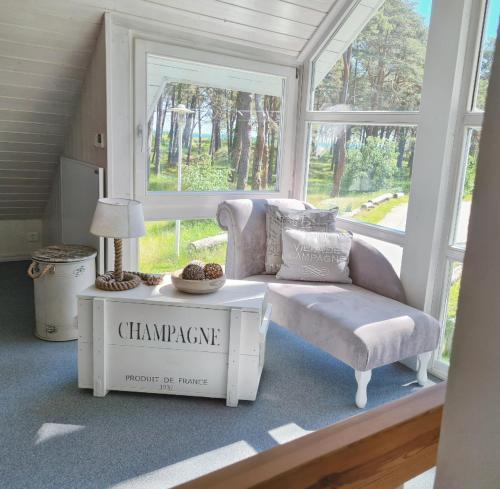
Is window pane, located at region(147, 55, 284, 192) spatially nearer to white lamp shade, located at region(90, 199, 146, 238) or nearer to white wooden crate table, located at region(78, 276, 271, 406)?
white lamp shade, located at region(90, 199, 146, 238)

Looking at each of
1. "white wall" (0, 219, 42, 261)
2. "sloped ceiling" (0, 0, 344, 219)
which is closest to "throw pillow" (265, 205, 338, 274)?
"sloped ceiling" (0, 0, 344, 219)

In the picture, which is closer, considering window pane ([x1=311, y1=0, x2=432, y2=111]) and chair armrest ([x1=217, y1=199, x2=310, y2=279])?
window pane ([x1=311, y1=0, x2=432, y2=111])

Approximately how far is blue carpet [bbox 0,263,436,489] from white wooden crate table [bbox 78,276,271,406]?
9 centimetres

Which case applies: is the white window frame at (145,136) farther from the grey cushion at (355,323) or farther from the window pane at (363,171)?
the grey cushion at (355,323)

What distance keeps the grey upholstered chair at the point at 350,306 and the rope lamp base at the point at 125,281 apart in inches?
28.4

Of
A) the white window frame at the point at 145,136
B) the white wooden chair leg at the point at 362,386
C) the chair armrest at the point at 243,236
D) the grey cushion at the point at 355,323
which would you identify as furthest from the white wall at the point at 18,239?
the white wooden chair leg at the point at 362,386

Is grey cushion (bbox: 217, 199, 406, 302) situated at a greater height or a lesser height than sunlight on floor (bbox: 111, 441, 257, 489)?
greater

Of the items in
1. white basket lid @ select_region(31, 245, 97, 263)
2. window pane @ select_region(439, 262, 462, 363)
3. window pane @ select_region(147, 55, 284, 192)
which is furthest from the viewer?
window pane @ select_region(147, 55, 284, 192)

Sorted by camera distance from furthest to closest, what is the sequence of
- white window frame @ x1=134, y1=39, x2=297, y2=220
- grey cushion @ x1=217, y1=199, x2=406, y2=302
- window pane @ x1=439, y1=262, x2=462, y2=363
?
1. white window frame @ x1=134, y1=39, x2=297, y2=220
2. grey cushion @ x1=217, y1=199, x2=406, y2=302
3. window pane @ x1=439, y1=262, x2=462, y2=363

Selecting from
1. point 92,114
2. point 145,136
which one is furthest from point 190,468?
point 92,114

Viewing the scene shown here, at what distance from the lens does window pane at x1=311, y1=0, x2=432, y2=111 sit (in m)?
2.94

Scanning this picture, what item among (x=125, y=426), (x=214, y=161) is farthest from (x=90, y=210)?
(x=125, y=426)

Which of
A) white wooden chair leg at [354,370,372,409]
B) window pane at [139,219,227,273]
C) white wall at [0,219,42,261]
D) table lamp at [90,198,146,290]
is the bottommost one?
white wooden chair leg at [354,370,372,409]

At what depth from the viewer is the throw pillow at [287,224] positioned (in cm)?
319
